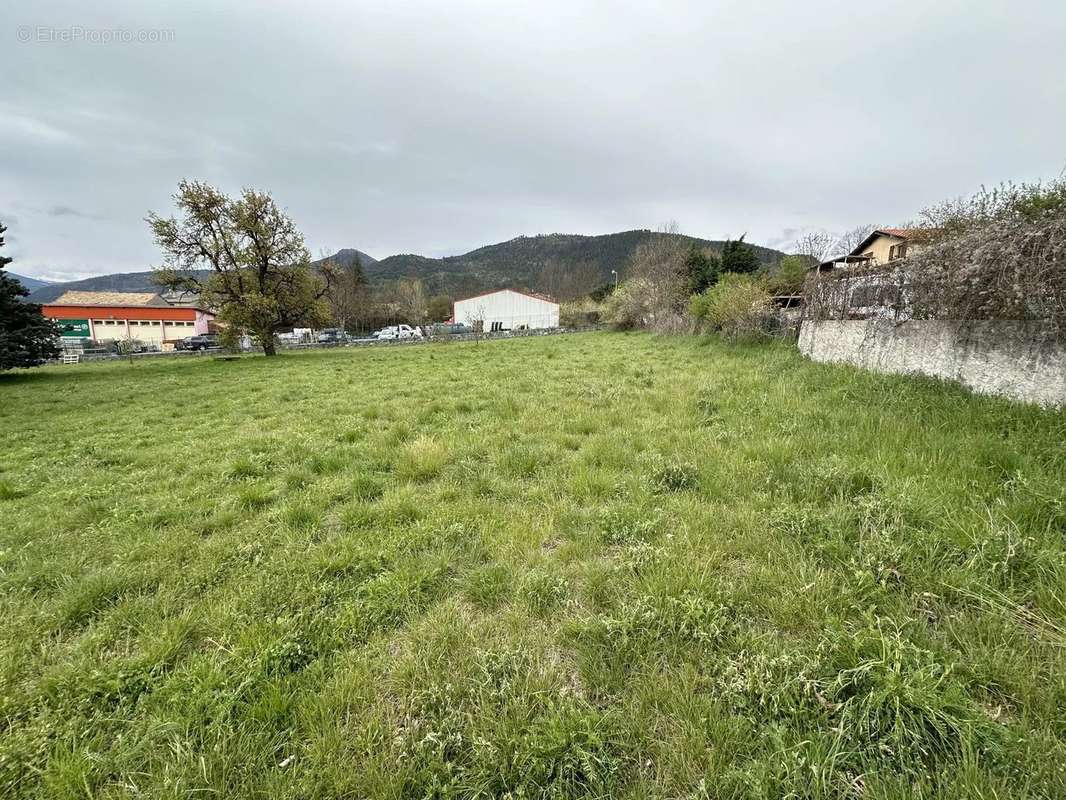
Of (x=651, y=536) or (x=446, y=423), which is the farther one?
(x=446, y=423)

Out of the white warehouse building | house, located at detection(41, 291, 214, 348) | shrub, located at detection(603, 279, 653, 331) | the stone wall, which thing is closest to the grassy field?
the stone wall

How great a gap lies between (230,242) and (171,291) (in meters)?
4.38

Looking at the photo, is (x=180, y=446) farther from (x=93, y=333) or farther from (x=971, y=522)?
(x=93, y=333)

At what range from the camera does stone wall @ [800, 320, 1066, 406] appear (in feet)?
13.9

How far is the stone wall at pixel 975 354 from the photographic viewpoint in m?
4.23

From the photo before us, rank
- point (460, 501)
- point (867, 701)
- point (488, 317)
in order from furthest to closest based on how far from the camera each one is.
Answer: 1. point (488, 317)
2. point (460, 501)
3. point (867, 701)

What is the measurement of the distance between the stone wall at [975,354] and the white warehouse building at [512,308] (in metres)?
53.6

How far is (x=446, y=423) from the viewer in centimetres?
618

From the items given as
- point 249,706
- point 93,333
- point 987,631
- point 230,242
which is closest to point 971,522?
point 987,631

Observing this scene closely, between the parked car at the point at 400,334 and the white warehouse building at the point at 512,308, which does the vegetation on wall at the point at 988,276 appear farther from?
the white warehouse building at the point at 512,308

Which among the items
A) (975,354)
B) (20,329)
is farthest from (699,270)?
(20,329)

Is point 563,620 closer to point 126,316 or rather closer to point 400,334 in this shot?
point 400,334

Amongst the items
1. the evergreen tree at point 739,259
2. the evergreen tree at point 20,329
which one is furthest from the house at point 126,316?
the evergreen tree at point 739,259

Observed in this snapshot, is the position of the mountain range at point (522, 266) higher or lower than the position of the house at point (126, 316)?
higher
